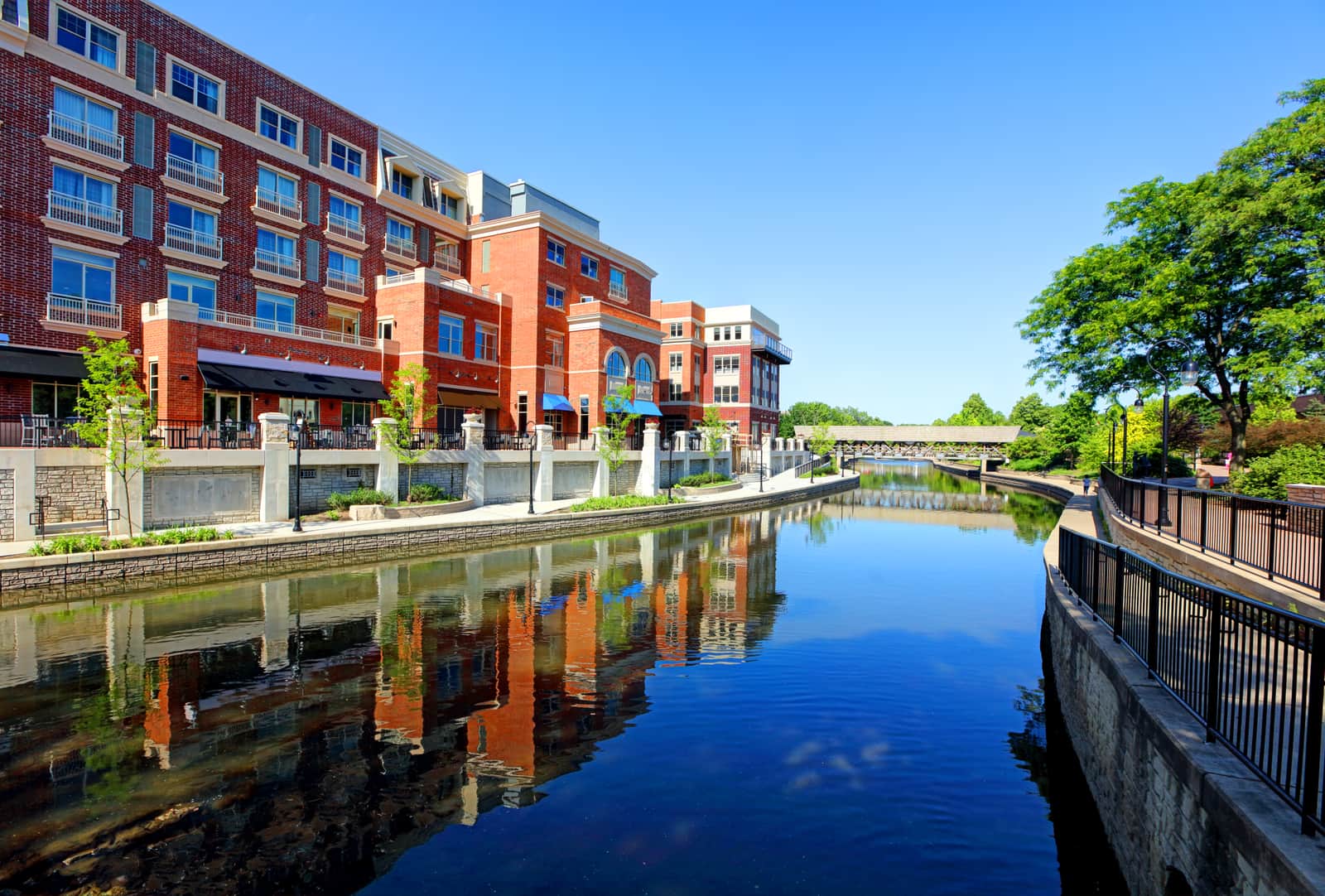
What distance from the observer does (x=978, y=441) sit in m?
91.0

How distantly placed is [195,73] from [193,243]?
704 centimetres

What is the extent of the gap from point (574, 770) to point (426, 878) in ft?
7.15

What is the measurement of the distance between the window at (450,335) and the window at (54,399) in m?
14.3

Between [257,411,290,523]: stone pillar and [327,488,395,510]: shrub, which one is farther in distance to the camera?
[327,488,395,510]: shrub

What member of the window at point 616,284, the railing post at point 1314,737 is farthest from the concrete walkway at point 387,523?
the railing post at point 1314,737

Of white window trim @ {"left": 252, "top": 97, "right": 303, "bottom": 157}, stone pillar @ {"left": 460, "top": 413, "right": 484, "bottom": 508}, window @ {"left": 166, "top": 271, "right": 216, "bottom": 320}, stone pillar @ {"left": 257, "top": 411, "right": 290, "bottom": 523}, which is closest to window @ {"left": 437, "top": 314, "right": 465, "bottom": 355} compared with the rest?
stone pillar @ {"left": 460, "top": 413, "right": 484, "bottom": 508}

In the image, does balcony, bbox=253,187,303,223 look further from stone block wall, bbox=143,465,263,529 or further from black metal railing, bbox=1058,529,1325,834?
black metal railing, bbox=1058,529,1325,834

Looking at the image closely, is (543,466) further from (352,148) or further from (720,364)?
(720,364)

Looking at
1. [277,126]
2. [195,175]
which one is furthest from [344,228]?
[195,175]

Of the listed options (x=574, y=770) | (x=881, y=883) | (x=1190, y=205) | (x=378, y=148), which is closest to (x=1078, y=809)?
(x=881, y=883)

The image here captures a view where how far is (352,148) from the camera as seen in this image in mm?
33875

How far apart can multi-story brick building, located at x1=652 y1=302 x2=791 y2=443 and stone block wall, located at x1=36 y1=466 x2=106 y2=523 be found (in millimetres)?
38586

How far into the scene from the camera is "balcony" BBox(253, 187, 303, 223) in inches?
1158

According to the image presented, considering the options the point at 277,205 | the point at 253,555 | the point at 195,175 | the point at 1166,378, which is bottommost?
the point at 253,555
